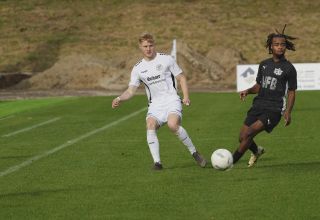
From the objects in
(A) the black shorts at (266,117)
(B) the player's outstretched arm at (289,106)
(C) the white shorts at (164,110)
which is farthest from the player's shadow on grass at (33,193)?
(B) the player's outstretched arm at (289,106)

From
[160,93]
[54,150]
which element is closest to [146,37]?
[160,93]

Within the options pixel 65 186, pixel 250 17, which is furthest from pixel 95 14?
pixel 65 186

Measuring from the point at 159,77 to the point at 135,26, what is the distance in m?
60.1

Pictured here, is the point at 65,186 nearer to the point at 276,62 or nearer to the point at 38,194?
the point at 38,194

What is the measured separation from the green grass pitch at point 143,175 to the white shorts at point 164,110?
0.78 meters

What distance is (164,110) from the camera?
48.2 feet

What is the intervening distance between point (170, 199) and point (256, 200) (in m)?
1.02

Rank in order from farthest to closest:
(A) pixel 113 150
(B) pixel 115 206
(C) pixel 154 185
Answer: (A) pixel 113 150
(C) pixel 154 185
(B) pixel 115 206

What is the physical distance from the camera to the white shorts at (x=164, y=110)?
14.7 meters

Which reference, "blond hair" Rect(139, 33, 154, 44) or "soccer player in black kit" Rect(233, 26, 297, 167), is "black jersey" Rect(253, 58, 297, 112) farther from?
"blond hair" Rect(139, 33, 154, 44)

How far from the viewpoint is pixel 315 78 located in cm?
4328

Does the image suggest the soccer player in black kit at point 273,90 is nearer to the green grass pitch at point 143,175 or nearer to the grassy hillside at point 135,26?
the green grass pitch at point 143,175

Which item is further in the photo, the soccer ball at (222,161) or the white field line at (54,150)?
the white field line at (54,150)

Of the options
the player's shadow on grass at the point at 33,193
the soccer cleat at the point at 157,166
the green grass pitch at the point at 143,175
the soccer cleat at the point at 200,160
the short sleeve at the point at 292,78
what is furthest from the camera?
the soccer cleat at the point at 200,160
